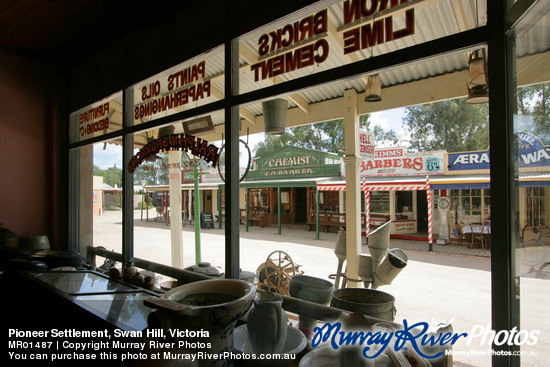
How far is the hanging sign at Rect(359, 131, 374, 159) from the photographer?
19.4 ft

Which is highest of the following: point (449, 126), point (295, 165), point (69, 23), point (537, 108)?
point (449, 126)

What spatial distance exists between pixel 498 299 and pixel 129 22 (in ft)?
11.8

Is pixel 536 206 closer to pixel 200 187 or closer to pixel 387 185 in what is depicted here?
pixel 387 185

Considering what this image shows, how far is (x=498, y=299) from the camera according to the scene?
1.18 m

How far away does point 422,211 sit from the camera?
13.3 meters

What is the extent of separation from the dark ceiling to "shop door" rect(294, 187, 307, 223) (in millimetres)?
13716

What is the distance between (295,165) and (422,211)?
596 centimetres

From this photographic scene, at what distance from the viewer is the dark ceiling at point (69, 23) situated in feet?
9.47

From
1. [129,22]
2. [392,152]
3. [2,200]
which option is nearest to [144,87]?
[129,22]

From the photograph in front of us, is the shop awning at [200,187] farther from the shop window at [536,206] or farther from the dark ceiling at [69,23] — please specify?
the shop window at [536,206]

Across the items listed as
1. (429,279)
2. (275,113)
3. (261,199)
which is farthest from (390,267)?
(261,199)

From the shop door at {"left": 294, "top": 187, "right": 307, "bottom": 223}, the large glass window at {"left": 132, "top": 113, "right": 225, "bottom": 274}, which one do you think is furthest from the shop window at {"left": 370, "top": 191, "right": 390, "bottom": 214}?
the large glass window at {"left": 132, "top": 113, "right": 225, "bottom": 274}

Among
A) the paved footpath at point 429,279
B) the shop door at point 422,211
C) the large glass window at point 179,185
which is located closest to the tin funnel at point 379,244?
the paved footpath at point 429,279

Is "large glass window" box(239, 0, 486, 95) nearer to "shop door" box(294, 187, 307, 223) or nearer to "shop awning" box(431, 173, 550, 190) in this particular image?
"shop awning" box(431, 173, 550, 190)
